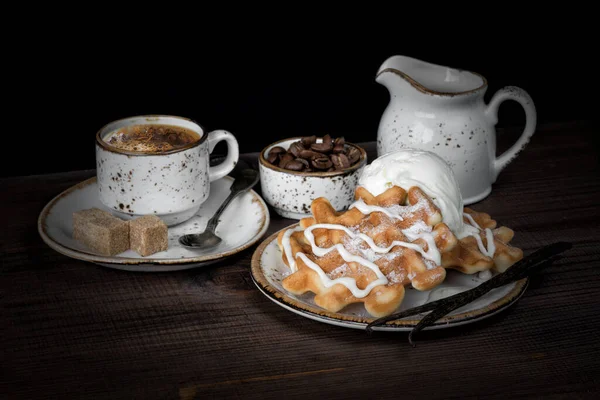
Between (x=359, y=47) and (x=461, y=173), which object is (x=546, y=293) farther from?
(x=359, y=47)

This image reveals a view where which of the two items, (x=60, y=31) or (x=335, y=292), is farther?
(x=60, y=31)

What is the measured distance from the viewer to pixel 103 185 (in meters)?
1.43

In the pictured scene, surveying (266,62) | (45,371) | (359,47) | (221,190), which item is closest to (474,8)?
(359,47)

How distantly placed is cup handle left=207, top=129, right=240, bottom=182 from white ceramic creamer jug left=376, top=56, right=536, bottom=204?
0.98ft

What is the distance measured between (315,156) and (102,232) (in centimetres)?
43

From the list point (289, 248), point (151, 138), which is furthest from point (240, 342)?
point (151, 138)

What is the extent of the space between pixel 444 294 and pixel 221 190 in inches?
22.8

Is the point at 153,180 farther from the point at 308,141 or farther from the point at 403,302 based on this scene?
the point at 403,302

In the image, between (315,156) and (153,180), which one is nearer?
(153,180)

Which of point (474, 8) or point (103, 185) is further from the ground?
point (474, 8)

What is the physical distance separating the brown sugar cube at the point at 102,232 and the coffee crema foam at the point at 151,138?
0.13 metres

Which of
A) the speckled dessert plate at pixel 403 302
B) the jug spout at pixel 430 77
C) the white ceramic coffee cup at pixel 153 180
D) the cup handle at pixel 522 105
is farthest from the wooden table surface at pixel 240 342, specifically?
the jug spout at pixel 430 77

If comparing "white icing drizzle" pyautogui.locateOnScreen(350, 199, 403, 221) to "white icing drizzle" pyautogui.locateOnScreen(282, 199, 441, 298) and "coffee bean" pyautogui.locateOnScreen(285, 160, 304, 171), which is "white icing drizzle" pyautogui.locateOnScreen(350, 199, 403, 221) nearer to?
"white icing drizzle" pyautogui.locateOnScreen(282, 199, 441, 298)

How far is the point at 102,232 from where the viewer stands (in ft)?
4.37
